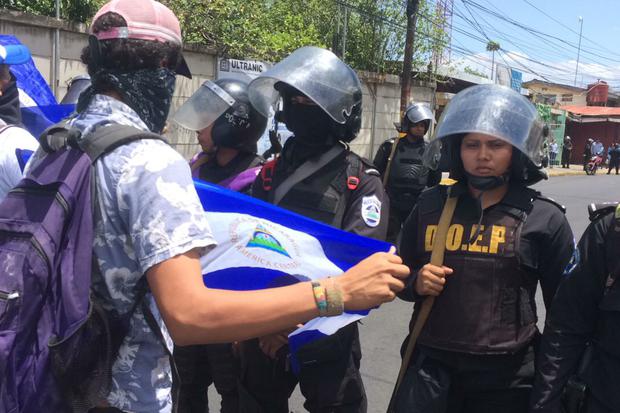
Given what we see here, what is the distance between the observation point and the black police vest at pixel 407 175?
19.9ft

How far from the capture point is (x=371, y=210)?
2406 mm

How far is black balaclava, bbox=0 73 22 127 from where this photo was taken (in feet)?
9.29

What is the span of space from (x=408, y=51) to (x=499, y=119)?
46.1 ft

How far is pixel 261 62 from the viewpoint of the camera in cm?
1170

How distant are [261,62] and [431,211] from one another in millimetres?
9899

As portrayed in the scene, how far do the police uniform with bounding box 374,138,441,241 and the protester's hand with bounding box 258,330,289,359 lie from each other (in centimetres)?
384

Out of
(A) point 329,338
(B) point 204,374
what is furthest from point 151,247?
(B) point 204,374

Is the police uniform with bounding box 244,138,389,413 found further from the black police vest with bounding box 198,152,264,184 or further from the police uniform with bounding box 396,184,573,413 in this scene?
the black police vest with bounding box 198,152,264,184

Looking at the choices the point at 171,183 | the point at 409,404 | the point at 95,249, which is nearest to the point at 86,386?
the point at 95,249

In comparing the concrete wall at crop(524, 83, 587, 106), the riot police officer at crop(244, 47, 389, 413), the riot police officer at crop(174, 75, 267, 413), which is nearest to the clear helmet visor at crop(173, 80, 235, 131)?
the riot police officer at crop(174, 75, 267, 413)

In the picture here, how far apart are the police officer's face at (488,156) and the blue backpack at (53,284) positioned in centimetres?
132

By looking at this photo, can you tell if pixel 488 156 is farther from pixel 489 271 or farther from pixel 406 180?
pixel 406 180

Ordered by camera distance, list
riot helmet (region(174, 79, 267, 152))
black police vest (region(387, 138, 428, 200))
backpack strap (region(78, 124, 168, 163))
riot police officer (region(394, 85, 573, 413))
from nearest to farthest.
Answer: backpack strap (region(78, 124, 168, 163)), riot police officer (region(394, 85, 573, 413)), riot helmet (region(174, 79, 267, 152)), black police vest (region(387, 138, 428, 200))

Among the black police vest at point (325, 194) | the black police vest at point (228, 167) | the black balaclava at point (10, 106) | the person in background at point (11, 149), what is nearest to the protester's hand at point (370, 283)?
the black police vest at point (325, 194)
